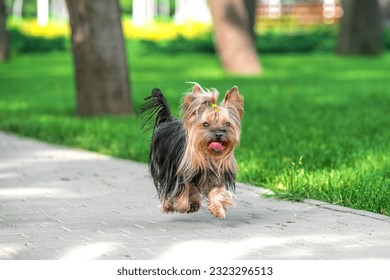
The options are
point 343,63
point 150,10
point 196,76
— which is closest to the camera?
point 196,76

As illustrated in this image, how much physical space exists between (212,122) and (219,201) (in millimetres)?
751

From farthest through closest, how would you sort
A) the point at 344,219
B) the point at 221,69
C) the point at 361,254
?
the point at 221,69 < the point at 344,219 < the point at 361,254

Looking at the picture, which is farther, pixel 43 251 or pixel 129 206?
pixel 129 206

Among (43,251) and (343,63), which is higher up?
(43,251)

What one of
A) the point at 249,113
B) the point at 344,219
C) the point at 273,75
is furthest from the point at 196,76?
the point at 344,219

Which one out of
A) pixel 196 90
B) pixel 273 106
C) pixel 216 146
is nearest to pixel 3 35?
pixel 273 106

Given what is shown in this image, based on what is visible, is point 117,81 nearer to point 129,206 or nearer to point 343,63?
point 129,206

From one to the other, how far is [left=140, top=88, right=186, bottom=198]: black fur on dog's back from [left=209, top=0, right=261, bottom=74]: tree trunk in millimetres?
22175

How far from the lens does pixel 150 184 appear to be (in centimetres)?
1166

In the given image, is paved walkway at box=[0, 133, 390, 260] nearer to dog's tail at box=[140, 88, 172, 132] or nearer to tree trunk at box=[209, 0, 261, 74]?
dog's tail at box=[140, 88, 172, 132]

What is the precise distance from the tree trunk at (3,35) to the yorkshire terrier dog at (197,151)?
28.3 meters

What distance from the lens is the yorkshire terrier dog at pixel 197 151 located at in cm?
840

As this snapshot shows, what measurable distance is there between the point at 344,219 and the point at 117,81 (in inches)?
406

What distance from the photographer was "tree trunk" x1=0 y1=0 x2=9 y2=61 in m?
37.2
